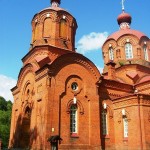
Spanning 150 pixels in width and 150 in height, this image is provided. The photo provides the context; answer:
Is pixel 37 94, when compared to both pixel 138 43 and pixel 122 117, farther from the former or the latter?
pixel 138 43

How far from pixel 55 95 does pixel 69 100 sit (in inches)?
49.0

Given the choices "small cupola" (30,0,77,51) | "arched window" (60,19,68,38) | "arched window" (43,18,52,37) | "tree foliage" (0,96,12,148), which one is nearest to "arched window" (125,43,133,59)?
"small cupola" (30,0,77,51)

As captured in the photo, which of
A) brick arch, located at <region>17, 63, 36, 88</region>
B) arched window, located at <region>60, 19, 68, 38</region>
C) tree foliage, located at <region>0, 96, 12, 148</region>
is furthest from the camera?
tree foliage, located at <region>0, 96, 12, 148</region>

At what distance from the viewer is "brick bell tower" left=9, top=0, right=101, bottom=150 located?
1638cm

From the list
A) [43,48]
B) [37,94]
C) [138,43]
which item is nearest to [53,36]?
[43,48]

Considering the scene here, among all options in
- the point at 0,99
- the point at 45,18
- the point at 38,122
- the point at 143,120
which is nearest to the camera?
the point at 38,122

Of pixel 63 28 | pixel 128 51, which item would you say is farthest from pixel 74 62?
pixel 128 51

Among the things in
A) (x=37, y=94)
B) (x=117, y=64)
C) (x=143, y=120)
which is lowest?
(x=143, y=120)

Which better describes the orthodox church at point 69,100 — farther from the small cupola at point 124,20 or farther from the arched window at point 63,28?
the small cupola at point 124,20

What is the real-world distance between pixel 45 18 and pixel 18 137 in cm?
1099

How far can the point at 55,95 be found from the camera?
1680 cm

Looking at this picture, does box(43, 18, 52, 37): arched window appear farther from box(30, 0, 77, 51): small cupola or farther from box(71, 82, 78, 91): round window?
box(71, 82, 78, 91): round window

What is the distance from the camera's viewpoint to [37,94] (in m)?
17.8

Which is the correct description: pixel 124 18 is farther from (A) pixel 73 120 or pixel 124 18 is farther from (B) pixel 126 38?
(A) pixel 73 120
